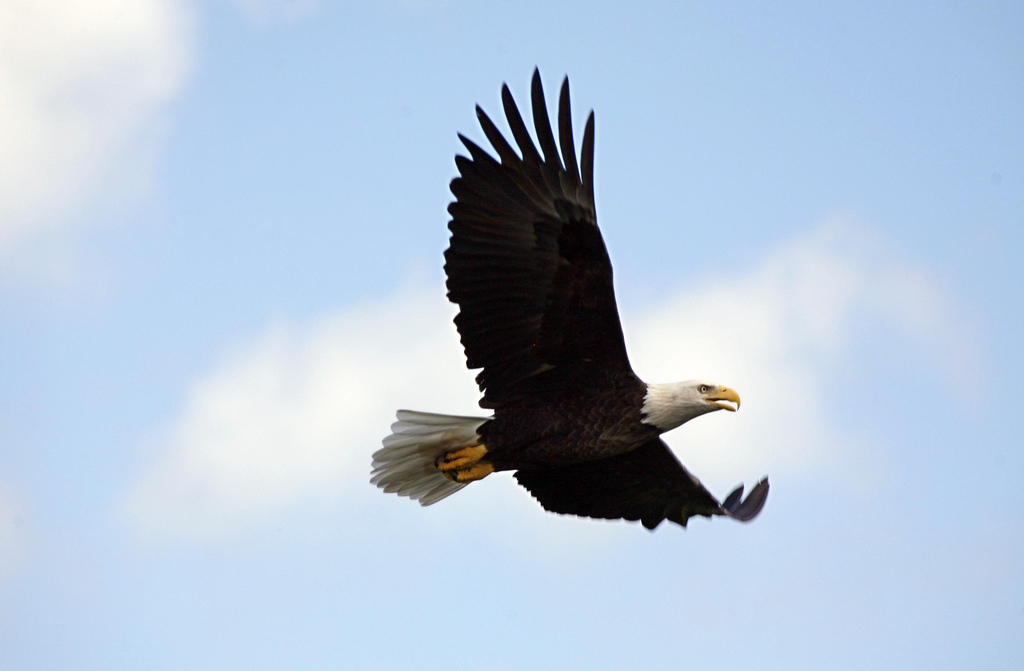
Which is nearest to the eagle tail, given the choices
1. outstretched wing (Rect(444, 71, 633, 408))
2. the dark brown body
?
the dark brown body

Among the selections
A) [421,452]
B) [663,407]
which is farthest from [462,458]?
[663,407]

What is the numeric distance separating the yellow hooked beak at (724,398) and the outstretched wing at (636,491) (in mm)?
697

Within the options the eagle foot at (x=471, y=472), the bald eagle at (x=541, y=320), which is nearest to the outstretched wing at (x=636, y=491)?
the eagle foot at (x=471, y=472)

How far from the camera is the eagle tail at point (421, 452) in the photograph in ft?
24.2

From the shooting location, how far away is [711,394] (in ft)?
23.2

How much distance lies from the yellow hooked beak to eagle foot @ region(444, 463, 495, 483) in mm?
1424

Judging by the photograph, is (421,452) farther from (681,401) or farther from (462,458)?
(681,401)

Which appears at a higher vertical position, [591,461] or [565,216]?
[565,216]

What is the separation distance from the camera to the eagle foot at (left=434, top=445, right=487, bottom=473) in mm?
7309

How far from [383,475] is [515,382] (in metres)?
1.28

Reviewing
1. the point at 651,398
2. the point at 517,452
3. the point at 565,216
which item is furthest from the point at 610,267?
the point at 517,452

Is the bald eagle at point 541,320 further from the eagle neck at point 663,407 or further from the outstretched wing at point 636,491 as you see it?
the outstretched wing at point 636,491

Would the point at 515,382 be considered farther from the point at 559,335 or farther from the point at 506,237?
the point at 506,237

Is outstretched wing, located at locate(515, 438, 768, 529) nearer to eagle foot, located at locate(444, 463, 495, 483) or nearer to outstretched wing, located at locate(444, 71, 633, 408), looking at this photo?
eagle foot, located at locate(444, 463, 495, 483)
